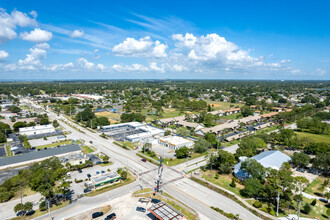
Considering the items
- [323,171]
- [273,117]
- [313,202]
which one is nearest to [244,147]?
[323,171]

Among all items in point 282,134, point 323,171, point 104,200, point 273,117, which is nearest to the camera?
point 104,200

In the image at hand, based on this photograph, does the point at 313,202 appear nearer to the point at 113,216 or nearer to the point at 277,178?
the point at 277,178

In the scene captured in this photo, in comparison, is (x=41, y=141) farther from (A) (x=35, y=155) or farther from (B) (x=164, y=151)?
(B) (x=164, y=151)

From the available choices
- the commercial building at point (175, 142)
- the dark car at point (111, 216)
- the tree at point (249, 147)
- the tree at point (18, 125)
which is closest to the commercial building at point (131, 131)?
the commercial building at point (175, 142)

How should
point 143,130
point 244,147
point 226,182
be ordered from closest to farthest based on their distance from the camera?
point 226,182 → point 244,147 → point 143,130

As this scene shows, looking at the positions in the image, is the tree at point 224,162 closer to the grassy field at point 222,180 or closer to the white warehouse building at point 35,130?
the grassy field at point 222,180

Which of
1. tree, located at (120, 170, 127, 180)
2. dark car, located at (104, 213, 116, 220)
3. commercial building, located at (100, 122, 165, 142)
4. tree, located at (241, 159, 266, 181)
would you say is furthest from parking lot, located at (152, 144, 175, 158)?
dark car, located at (104, 213, 116, 220)
